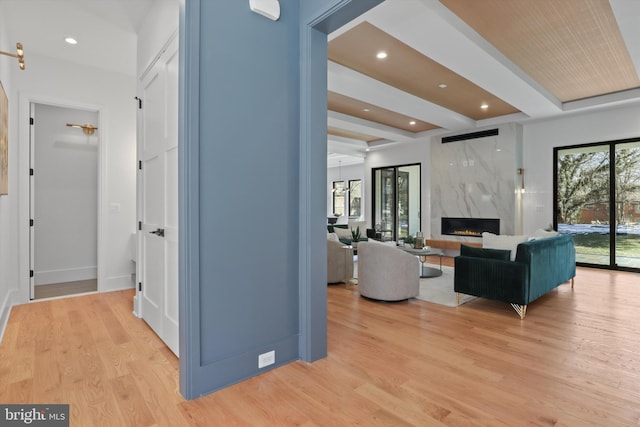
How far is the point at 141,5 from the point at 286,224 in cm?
257

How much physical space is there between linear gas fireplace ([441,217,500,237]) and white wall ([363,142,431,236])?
54 centimetres

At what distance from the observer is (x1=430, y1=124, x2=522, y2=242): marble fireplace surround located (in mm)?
7000

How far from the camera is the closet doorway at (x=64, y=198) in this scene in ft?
16.3

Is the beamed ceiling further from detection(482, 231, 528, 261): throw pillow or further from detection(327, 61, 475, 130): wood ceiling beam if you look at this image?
detection(482, 231, 528, 261): throw pillow

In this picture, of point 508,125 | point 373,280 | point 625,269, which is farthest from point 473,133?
point 373,280

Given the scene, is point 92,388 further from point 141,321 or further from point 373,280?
point 373,280

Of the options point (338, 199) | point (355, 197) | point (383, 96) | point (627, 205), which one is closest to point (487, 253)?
point (383, 96)

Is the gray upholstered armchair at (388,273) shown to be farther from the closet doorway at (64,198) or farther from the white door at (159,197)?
the closet doorway at (64,198)

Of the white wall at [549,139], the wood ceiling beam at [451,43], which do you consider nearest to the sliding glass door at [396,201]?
the white wall at [549,139]

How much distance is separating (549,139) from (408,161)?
10.6 feet

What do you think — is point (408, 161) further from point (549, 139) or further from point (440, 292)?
point (440, 292)

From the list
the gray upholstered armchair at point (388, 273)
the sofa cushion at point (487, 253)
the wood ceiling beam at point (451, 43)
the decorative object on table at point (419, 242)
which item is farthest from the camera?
the decorative object on table at point (419, 242)

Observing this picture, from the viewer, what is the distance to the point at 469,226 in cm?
774

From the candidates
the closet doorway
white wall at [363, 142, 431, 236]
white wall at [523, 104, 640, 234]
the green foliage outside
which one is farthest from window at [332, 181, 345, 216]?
the closet doorway
